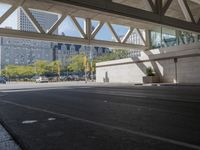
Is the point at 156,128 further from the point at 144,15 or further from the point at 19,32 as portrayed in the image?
the point at 19,32

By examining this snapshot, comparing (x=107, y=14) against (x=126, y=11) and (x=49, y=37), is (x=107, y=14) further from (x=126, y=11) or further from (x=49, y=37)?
(x=49, y=37)

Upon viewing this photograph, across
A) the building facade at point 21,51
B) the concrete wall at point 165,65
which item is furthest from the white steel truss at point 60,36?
the building facade at point 21,51

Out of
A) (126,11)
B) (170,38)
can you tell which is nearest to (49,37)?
(126,11)

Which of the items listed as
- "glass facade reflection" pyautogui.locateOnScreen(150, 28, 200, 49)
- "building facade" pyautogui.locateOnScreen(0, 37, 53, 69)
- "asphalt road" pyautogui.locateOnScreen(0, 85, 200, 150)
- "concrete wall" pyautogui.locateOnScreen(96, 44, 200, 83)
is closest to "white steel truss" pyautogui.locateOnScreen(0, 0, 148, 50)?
"concrete wall" pyautogui.locateOnScreen(96, 44, 200, 83)

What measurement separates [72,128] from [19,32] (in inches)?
698

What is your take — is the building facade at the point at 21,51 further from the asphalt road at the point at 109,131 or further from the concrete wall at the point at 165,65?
the asphalt road at the point at 109,131

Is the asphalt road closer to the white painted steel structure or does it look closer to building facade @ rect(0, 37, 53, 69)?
the white painted steel structure

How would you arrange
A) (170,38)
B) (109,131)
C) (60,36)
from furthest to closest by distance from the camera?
(170,38) → (60,36) → (109,131)

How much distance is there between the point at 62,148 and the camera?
14.6ft

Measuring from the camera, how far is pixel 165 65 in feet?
Answer: 111

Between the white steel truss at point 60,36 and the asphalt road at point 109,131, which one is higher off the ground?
the white steel truss at point 60,36

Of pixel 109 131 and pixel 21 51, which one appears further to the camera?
pixel 21 51

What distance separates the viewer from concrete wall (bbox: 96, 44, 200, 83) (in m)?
30.4

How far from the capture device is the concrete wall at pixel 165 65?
99.7ft
